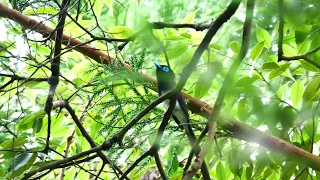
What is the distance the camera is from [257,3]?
0.49 metres

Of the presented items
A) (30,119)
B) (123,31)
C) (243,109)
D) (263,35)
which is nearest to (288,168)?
(243,109)

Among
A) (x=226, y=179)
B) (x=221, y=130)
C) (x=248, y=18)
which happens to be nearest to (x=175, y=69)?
(x=221, y=130)

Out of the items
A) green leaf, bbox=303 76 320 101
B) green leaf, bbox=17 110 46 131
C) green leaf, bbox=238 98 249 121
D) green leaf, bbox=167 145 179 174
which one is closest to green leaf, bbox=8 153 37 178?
green leaf, bbox=17 110 46 131

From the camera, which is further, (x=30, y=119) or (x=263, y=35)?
(x=30, y=119)

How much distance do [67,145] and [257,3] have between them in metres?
0.61

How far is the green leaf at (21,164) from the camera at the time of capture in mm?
708

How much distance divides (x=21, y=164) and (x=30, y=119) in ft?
0.39

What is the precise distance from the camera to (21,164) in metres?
0.71

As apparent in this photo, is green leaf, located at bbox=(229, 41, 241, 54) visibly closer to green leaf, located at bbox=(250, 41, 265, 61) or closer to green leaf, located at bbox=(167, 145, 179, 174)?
green leaf, located at bbox=(250, 41, 265, 61)

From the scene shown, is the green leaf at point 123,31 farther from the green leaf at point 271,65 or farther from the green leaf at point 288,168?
the green leaf at point 288,168

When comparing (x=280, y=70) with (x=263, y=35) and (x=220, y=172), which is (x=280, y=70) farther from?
(x=220, y=172)

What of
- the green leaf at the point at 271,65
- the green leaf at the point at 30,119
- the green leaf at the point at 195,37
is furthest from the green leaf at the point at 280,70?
the green leaf at the point at 30,119

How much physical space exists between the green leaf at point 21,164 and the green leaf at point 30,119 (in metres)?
0.08

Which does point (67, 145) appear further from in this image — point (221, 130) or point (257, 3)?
point (257, 3)
